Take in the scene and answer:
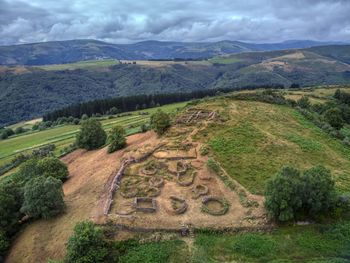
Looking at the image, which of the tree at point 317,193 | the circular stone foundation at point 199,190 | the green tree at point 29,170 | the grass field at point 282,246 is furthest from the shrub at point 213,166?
the green tree at point 29,170

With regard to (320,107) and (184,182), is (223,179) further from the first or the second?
(320,107)

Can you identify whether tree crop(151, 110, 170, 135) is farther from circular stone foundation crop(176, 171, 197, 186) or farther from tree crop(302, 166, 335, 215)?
tree crop(302, 166, 335, 215)

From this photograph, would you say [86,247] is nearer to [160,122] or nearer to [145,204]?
[145,204]

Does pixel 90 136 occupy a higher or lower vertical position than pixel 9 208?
lower

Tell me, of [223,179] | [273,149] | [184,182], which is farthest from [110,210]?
[273,149]

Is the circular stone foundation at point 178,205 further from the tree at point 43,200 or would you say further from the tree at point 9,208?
the tree at point 9,208

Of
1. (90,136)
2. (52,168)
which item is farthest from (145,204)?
(90,136)
